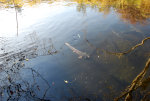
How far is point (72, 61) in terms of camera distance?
550 cm

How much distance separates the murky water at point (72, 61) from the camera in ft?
13.1

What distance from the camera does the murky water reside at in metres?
3.99

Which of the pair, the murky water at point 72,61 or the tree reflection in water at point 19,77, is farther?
the murky water at point 72,61

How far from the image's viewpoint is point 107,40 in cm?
699

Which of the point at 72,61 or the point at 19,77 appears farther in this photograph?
the point at 72,61

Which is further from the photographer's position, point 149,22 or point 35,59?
point 149,22

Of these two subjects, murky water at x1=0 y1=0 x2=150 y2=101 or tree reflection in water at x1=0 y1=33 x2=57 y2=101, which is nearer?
tree reflection in water at x1=0 y1=33 x2=57 y2=101

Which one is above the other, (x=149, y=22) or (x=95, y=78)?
(x=149, y=22)

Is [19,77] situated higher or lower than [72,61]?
lower

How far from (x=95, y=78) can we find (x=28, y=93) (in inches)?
106

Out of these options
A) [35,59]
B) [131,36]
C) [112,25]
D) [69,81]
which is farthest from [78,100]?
[112,25]

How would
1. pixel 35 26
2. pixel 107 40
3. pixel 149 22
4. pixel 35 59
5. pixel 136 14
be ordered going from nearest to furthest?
pixel 35 59 → pixel 107 40 → pixel 149 22 → pixel 35 26 → pixel 136 14

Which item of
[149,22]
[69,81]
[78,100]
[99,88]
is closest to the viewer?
[78,100]

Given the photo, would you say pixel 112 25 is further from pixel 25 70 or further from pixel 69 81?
pixel 25 70
